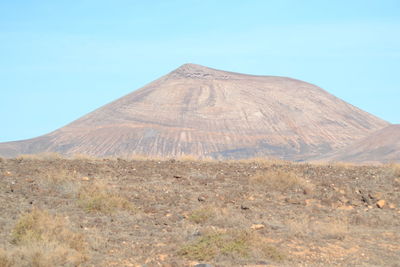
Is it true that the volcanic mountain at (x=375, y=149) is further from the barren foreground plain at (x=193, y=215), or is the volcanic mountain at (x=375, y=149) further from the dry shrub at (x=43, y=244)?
the dry shrub at (x=43, y=244)

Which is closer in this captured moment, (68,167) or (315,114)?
(68,167)

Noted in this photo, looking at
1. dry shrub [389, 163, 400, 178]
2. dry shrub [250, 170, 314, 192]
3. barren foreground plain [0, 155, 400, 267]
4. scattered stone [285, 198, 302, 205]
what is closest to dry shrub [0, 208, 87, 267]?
barren foreground plain [0, 155, 400, 267]

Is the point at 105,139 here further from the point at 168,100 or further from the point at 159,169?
the point at 159,169

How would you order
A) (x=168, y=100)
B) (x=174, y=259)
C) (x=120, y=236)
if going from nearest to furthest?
(x=174, y=259) → (x=120, y=236) → (x=168, y=100)

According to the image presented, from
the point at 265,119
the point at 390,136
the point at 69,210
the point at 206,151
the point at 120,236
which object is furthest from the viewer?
the point at 265,119

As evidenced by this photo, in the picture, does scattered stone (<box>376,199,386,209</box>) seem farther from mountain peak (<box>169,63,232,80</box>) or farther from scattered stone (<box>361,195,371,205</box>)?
mountain peak (<box>169,63,232,80</box>)

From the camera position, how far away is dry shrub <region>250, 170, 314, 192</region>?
1585cm

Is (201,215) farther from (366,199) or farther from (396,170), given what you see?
(396,170)

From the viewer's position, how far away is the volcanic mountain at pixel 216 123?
316ft

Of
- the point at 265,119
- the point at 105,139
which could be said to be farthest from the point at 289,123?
the point at 105,139

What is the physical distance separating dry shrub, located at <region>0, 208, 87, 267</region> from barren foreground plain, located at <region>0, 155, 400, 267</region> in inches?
0.7

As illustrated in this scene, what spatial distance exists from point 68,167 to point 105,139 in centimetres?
8253

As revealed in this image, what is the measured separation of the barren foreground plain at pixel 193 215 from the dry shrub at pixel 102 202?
25 millimetres

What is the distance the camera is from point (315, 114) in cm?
11219
